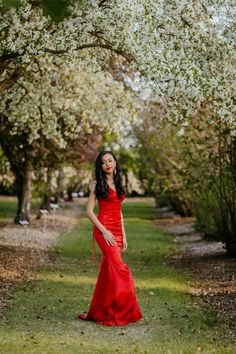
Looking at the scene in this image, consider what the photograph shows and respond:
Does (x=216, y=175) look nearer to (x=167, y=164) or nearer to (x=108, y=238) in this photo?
(x=108, y=238)

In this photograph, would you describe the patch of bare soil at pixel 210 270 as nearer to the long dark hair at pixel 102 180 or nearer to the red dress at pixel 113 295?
the red dress at pixel 113 295

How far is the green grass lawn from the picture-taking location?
7.15 m

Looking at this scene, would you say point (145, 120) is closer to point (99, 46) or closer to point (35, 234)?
point (35, 234)

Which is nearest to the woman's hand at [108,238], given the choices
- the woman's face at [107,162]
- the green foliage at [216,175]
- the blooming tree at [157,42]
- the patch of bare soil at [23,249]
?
the woman's face at [107,162]

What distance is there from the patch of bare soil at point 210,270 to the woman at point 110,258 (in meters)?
1.30

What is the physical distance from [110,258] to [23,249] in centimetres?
804

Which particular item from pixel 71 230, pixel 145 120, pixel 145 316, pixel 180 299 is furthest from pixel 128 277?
pixel 145 120

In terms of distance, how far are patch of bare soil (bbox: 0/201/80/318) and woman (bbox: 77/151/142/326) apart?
1429 mm

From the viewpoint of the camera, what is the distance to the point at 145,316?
29.1 feet

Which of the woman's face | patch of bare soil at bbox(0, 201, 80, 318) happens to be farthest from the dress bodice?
patch of bare soil at bbox(0, 201, 80, 318)

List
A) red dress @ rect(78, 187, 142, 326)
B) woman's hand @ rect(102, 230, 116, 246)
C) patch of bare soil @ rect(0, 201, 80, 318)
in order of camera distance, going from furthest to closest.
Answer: patch of bare soil @ rect(0, 201, 80, 318)
woman's hand @ rect(102, 230, 116, 246)
red dress @ rect(78, 187, 142, 326)

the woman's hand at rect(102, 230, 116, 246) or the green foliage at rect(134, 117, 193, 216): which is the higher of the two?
the green foliage at rect(134, 117, 193, 216)

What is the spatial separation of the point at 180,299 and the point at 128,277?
2.08m

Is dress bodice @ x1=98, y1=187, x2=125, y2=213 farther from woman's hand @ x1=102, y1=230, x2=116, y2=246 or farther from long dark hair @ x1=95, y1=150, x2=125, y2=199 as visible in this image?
woman's hand @ x1=102, y1=230, x2=116, y2=246
